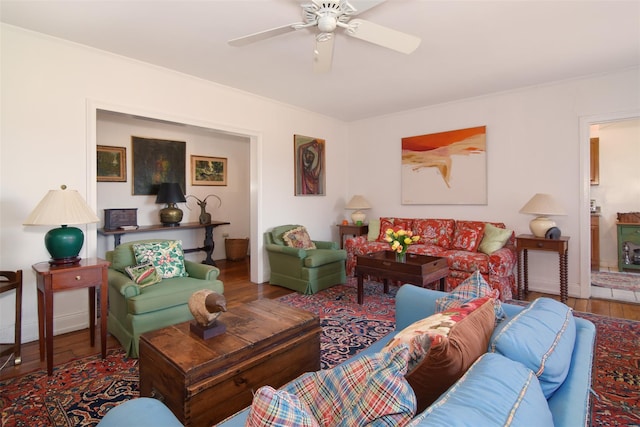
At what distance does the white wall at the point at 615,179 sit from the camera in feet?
18.1

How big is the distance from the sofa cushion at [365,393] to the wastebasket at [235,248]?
17.9ft

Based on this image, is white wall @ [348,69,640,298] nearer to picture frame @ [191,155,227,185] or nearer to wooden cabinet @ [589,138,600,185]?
wooden cabinet @ [589,138,600,185]

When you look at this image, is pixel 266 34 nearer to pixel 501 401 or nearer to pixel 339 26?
pixel 339 26

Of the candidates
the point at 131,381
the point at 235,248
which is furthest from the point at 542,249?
the point at 235,248

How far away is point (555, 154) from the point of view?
4.07 m

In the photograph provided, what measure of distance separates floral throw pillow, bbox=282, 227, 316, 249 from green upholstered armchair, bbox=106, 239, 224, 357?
1587 millimetres

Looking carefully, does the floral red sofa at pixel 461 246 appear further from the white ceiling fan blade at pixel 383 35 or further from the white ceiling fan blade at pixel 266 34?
the white ceiling fan blade at pixel 266 34

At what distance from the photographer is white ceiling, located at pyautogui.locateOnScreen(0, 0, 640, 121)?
8.01 feet

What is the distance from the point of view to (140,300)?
248 centimetres

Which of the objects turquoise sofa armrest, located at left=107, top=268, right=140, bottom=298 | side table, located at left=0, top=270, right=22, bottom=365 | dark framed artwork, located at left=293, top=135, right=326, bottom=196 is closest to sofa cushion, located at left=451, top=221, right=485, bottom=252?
dark framed artwork, located at left=293, top=135, right=326, bottom=196

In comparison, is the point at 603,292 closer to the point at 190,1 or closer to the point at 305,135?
the point at 305,135

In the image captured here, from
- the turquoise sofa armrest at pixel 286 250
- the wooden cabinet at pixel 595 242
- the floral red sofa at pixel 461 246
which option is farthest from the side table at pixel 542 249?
the turquoise sofa armrest at pixel 286 250

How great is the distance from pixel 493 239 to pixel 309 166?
287cm

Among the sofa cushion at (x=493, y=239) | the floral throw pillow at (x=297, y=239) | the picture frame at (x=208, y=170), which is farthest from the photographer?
the picture frame at (x=208, y=170)
